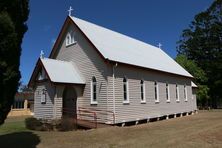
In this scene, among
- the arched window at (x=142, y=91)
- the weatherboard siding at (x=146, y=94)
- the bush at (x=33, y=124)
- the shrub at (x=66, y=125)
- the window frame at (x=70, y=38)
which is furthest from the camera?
the window frame at (x=70, y=38)

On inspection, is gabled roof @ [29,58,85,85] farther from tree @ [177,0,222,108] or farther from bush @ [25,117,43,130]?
tree @ [177,0,222,108]

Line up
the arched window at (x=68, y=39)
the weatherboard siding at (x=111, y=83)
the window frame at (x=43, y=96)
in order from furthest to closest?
1. the arched window at (x=68, y=39)
2. the window frame at (x=43, y=96)
3. the weatherboard siding at (x=111, y=83)

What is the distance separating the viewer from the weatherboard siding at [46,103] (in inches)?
758

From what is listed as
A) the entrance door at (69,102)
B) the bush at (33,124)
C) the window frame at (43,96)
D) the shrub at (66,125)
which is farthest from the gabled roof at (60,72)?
the bush at (33,124)

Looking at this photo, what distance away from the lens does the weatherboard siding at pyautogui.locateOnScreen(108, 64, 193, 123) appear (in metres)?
19.1

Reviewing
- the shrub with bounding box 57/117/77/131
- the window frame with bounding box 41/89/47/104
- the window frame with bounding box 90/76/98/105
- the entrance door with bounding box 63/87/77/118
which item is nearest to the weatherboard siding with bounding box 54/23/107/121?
the window frame with bounding box 90/76/98/105

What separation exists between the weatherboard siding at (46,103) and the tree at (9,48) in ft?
27.6

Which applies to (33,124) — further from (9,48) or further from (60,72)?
(9,48)

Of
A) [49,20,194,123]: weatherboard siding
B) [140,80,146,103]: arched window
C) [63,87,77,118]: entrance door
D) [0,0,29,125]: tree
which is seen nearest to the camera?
[0,0,29,125]: tree

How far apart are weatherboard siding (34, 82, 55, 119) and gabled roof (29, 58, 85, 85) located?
3.33 ft

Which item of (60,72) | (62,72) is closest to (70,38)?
(62,72)

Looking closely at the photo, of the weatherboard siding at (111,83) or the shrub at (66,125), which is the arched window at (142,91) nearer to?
the weatherboard siding at (111,83)

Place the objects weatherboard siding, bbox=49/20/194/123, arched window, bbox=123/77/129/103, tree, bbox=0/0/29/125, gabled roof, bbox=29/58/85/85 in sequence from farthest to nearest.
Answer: arched window, bbox=123/77/129/103 < gabled roof, bbox=29/58/85/85 < weatherboard siding, bbox=49/20/194/123 < tree, bbox=0/0/29/125

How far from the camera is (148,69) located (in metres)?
22.5
